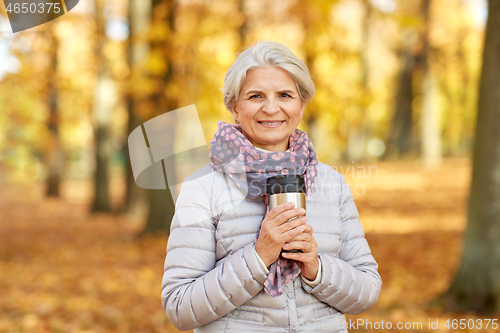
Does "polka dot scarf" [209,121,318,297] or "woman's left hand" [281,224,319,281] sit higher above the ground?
"polka dot scarf" [209,121,318,297]

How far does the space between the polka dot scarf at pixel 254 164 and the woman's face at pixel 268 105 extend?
7 centimetres

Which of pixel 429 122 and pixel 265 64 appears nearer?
pixel 265 64

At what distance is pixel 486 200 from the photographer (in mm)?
4695

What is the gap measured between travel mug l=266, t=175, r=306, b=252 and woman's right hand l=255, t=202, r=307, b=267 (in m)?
0.03

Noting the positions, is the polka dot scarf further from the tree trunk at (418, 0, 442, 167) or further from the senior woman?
the tree trunk at (418, 0, 442, 167)

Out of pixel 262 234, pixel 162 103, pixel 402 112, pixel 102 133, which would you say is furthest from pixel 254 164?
pixel 402 112

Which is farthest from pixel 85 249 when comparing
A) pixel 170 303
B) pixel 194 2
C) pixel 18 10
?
pixel 170 303

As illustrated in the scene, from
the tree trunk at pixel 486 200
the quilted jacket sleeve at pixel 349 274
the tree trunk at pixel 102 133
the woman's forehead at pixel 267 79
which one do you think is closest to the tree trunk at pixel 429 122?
the tree trunk at pixel 102 133

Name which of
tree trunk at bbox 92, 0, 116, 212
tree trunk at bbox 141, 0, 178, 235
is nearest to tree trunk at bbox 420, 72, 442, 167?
tree trunk at bbox 92, 0, 116, 212

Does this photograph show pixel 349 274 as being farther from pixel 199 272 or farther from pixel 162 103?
pixel 162 103

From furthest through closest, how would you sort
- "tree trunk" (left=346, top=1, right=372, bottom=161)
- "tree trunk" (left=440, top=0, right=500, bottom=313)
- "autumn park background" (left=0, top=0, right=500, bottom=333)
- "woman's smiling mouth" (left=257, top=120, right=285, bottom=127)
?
"tree trunk" (left=346, top=1, right=372, bottom=161), "autumn park background" (left=0, top=0, right=500, bottom=333), "tree trunk" (left=440, top=0, right=500, bottom=313), "woman's smiling mouth" (left=257, top=120, right=285, bottom=127)

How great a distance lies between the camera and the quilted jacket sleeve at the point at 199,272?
5.66 feet

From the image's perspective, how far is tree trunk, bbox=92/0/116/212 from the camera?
43.5ft

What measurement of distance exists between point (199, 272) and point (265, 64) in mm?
909
